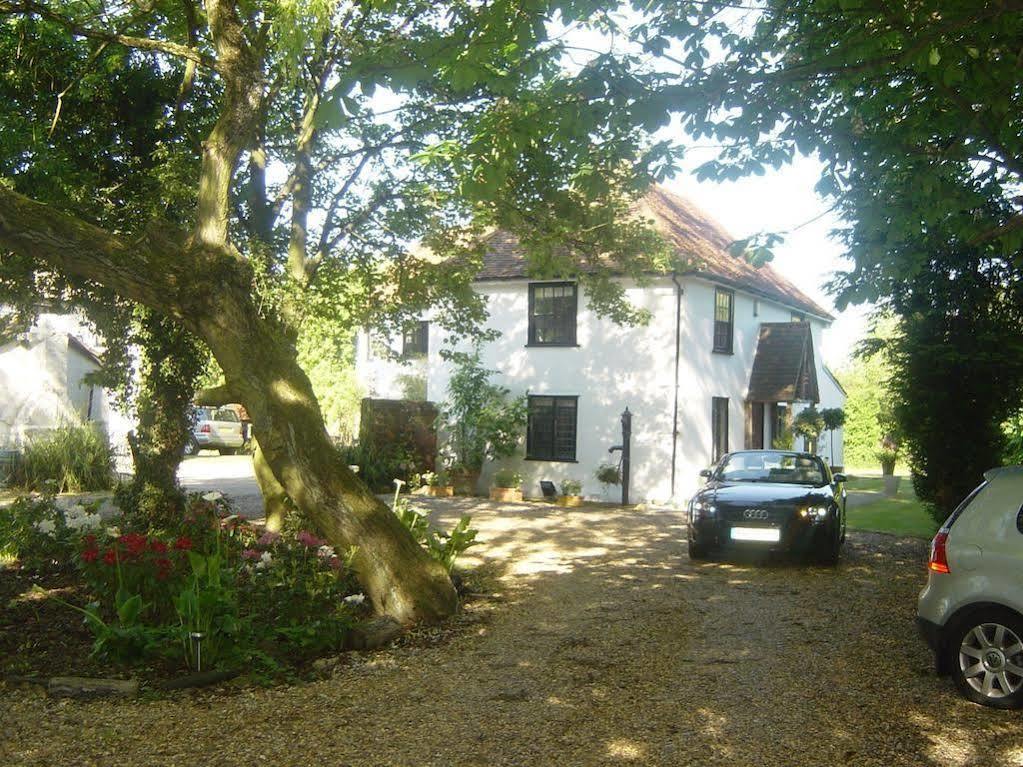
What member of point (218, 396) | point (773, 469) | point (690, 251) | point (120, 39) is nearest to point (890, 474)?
point (690, 251)

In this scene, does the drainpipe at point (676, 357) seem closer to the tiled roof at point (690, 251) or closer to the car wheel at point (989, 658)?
the tiled roof at point (690, 251)

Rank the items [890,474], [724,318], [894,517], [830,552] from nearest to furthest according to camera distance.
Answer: [830,552], [894,517], [724,318], [890,474]

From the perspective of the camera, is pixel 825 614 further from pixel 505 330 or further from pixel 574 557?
pixel 505 330

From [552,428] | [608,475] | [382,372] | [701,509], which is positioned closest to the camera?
[701,509]

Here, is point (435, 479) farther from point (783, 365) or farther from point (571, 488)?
point (783, 365)

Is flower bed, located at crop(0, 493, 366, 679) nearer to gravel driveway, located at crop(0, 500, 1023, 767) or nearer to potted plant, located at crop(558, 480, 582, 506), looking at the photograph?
gravel driveway, located at crop(0, 500, 1023, 767)

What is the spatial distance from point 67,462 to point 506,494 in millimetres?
9523

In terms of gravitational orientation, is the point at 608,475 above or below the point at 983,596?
above

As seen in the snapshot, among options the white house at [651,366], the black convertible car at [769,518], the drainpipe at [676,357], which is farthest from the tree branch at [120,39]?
the drainpipe at [676,357]

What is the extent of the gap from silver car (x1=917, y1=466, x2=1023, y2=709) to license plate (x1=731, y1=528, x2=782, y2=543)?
18.1 feet

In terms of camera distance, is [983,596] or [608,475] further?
[608,475]

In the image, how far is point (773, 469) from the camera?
13914 millimetres

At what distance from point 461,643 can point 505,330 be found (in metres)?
17.0

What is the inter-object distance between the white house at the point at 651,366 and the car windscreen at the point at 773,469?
7.30m
